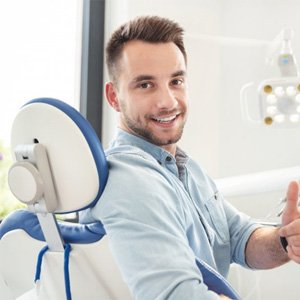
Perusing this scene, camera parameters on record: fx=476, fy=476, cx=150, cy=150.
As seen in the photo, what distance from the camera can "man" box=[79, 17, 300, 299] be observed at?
0.82m

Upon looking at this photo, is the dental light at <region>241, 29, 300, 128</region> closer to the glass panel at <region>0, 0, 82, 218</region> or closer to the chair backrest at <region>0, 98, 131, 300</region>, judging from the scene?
the chair backrest at <region>0, 98, 131, 300</region>

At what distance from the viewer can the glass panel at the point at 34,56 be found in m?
2.24

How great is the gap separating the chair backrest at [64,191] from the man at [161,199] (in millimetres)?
43

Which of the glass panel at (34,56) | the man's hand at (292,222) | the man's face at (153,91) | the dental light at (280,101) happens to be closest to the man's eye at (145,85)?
the man's face at (153,91)

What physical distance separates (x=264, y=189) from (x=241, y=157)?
607mm

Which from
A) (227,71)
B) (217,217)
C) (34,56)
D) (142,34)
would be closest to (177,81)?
(142,34)

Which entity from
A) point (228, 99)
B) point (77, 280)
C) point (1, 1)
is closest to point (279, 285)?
point (228, 99)

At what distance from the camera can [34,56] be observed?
2.44 metres

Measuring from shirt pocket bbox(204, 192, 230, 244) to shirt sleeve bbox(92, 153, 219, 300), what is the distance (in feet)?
0.97

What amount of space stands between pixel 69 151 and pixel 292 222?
1.63ft

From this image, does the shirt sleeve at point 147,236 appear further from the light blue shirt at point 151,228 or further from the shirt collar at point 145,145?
the shirt collar at point 145,145

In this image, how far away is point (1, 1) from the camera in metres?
2.37

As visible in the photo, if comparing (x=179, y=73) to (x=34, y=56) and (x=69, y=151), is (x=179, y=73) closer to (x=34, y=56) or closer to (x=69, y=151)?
(x=69, y=151)

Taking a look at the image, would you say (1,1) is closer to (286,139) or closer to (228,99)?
(228,99)
